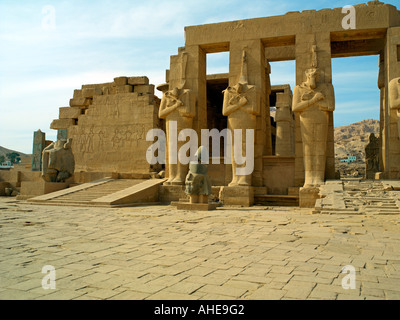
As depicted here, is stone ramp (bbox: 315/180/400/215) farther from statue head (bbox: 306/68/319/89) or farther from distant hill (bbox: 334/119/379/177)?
distant hill (bbox: 334/119/379/177)

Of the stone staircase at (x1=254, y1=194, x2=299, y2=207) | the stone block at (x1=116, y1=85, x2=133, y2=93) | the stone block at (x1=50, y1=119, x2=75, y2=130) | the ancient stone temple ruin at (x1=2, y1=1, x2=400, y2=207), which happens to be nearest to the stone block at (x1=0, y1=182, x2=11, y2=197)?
the ancient stone temple ruin at (x1=2, y1=1, x2=400, y2=207)

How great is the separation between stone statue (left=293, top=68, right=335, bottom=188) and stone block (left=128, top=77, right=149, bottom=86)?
27.9ft

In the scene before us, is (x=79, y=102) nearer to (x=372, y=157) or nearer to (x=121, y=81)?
(x=121, y=81)

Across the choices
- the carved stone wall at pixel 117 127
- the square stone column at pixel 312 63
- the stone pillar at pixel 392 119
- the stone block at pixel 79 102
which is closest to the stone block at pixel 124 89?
the carved stone wall at pixel 117 127

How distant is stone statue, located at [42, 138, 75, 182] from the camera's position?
13.5 m

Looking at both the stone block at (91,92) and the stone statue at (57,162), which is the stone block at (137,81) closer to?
the stone block at (91,92)

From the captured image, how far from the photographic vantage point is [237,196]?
1187 centimetres

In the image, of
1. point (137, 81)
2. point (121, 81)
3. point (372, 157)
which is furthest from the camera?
point (121, 81)

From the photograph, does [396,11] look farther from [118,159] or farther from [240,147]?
[118,159]

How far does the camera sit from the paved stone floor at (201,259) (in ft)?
10.1

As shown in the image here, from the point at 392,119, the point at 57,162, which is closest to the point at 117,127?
the point at 57,162

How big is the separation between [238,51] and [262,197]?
5.31 meters

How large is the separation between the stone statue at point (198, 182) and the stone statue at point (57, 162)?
6040 mm

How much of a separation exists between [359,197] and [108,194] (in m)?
7.75
